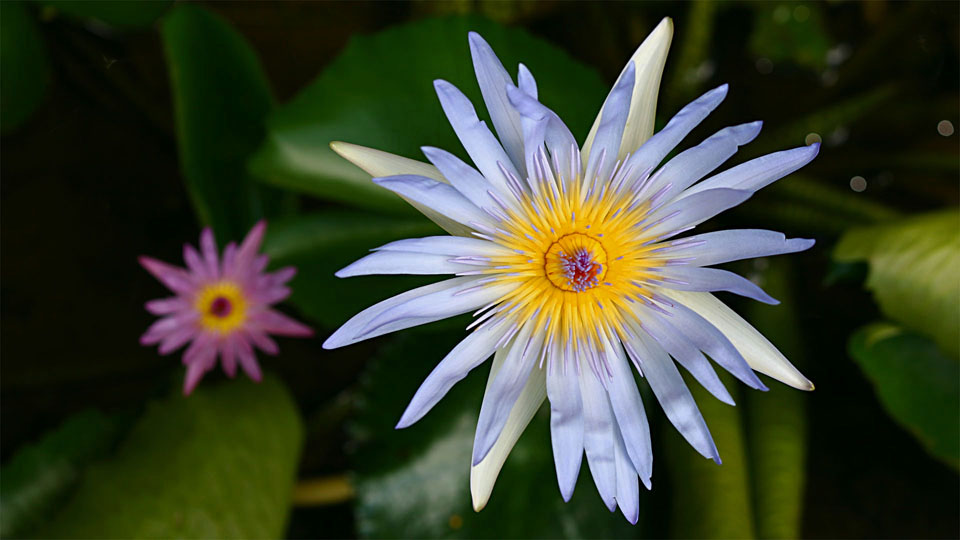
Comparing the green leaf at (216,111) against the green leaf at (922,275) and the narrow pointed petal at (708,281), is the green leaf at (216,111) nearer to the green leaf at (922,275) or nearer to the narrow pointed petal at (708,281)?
the narrow pointed petal at (708,281)

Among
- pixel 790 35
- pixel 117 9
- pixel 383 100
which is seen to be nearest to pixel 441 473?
pixel 383 100

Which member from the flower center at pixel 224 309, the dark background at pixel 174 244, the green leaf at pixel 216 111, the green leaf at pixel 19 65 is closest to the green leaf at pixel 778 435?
the dark background at pixel 174 244

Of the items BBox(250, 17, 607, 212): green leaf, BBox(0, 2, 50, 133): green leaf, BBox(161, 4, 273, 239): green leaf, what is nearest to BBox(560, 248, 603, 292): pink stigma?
BBox(250, 17, 607, 212): green leaf

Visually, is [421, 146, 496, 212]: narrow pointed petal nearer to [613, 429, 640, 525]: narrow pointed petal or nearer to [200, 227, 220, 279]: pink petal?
[613, 429, 640, 525]: narrow pointed petal

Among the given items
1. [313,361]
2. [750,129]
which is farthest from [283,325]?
[750,129]

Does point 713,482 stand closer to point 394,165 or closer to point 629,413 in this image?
point 629,413
